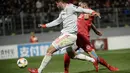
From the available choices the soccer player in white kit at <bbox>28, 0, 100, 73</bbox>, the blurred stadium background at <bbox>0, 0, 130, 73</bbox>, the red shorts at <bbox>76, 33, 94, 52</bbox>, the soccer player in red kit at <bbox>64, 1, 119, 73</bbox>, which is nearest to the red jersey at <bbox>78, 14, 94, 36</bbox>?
the soccer player in red kit at <bbox>64, 1, 119, 73</bbox>

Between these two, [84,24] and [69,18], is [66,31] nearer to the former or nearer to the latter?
[69,18]

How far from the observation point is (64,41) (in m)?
10.1

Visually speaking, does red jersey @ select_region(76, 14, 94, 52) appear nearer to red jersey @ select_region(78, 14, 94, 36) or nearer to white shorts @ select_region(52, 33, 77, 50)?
red jersey @ select_region(78, 14, 94, 36)

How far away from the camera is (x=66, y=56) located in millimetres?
11219

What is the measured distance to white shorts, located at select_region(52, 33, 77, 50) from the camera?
10055 mm

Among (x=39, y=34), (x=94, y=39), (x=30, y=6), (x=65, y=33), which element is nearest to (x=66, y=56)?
(x=65, y=33)

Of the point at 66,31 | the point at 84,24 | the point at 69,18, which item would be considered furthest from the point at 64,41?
the point at 84,24

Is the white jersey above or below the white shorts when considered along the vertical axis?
above

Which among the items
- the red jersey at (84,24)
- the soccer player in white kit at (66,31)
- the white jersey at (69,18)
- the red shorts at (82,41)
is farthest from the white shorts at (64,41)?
the red jersey at (84,24)

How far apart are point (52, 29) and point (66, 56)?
14.0 metres

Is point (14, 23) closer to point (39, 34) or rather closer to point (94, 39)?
point (39, 34)

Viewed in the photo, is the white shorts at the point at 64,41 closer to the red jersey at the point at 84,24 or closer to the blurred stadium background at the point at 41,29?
the red jersey at the point at 84,24

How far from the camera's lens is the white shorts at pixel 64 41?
33.0 feet

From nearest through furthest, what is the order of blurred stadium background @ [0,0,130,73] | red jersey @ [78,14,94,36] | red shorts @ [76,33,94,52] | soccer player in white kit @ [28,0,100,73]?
soccer player in white kit @ [28,0,100,73] < red shorts @ [76,33,94,52] < red jersey @ [78,14,94,36] < blurred stadium background @ [0,0,130,73]
